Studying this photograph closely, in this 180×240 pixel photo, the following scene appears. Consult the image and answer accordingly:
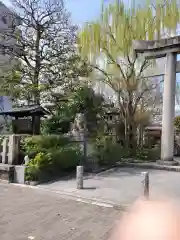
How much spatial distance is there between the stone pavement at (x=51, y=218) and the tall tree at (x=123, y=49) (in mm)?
8773

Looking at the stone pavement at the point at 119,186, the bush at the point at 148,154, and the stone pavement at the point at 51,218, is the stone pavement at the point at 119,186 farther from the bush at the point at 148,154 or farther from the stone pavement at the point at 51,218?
the bush at the point at 148,154

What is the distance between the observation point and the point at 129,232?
1.90 m

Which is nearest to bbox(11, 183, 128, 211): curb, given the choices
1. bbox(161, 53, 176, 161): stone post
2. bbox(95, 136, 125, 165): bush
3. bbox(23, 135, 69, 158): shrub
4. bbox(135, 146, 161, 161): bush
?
bbox(23, 135, 69, 158): shrub

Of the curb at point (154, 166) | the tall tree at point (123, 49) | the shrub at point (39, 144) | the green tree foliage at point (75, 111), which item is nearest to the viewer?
the shrub at point (39, 144)

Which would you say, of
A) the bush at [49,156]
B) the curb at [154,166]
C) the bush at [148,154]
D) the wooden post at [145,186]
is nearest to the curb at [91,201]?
the wooden post at [145,186]

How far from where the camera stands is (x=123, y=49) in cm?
1391

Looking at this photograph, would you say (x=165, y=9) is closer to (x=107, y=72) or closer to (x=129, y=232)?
(x=107, y=72)

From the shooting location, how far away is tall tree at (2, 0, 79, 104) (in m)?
13.9

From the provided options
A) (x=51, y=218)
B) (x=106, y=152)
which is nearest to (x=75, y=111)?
(x=106, y=152)

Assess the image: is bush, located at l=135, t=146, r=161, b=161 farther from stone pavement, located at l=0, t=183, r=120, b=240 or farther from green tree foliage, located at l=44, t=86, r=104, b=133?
stone pavement, located at l=0, t=183, r=120, b=240

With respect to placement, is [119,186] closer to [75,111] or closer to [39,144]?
[39,144]

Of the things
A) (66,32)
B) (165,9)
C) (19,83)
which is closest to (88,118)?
(19,83)

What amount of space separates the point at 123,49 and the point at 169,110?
5.10m

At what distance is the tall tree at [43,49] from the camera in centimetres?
1390
